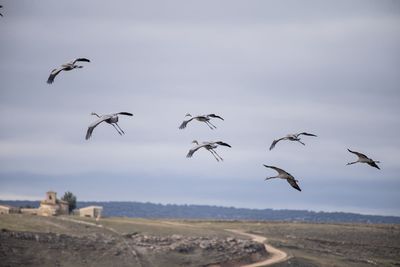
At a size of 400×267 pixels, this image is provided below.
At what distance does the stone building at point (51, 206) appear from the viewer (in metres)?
166

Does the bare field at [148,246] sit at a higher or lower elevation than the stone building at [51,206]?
lower

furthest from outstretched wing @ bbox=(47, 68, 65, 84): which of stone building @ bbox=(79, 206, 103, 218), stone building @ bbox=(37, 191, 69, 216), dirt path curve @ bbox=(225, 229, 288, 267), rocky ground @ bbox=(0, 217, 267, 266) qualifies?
stone building @ bbox=(79, 206, 103, 218)

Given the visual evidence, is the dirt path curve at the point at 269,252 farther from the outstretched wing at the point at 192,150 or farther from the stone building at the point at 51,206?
the outstretched wing at the point at 192,150

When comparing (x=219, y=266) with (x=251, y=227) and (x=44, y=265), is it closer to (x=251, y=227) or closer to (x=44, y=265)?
(x=44, y=265)

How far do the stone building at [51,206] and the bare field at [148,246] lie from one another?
20.2ft

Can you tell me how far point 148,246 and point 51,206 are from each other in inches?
1210

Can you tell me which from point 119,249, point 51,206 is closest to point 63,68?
point 119,249

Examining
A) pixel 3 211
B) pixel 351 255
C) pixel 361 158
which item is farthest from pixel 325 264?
pixel 361 158

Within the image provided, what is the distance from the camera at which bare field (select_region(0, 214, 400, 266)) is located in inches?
5182

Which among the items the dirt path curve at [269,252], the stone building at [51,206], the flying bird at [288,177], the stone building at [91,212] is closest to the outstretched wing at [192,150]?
the flying bird at [288,177]

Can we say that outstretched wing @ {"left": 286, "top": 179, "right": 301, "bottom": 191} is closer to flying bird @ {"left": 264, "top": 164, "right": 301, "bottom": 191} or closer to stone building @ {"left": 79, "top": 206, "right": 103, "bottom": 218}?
flying bird @ {"left": 264, "top": 164, "right": 301, "bottom": 191}

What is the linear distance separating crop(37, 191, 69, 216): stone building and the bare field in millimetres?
6157

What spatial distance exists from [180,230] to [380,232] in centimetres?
4951

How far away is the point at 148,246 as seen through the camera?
141875 millimetres
